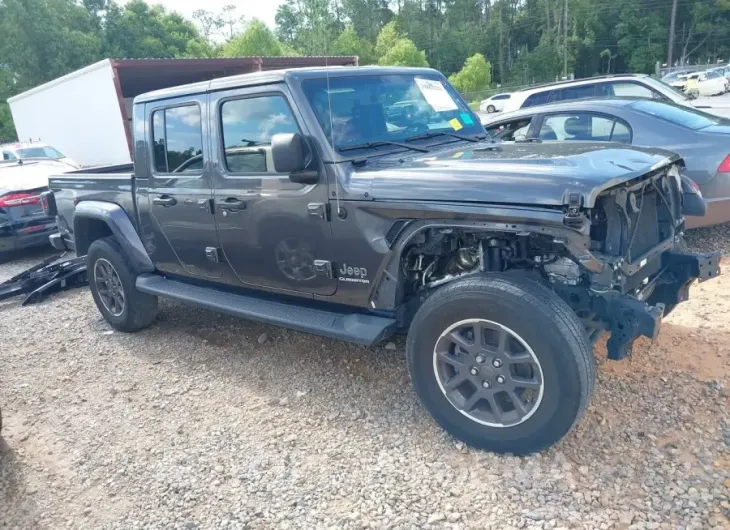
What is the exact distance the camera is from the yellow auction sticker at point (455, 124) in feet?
13.7

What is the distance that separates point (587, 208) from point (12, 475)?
3419 mm

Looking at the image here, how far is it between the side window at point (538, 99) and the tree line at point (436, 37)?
75.7 ft

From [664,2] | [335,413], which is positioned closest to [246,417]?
[335,413]

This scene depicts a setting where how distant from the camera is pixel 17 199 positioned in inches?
333

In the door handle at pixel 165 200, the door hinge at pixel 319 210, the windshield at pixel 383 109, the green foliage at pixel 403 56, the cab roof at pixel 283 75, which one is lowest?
the door handle at pixel 165 200

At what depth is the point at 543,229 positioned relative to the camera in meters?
2.74

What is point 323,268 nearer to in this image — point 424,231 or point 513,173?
point 424,231

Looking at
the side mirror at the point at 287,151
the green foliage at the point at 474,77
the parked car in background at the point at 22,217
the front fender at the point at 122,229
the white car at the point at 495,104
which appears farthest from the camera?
the green foliage at the point at 474,77

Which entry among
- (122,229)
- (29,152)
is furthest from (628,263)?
(29,152)

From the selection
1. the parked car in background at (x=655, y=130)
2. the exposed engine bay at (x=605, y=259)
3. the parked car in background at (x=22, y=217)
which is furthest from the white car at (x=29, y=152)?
the exposed engine bay at (x=605, y=259)

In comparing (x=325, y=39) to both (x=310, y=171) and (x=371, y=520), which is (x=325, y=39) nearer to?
(x=310, y=171)

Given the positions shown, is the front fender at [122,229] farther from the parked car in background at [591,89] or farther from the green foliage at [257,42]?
the green foliage at [257,42]

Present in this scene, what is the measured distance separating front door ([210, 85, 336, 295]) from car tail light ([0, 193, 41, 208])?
5.78m

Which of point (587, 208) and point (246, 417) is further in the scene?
point (246, 417)
